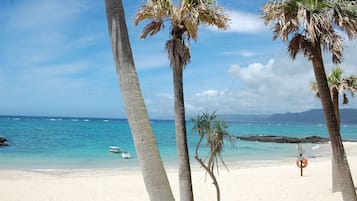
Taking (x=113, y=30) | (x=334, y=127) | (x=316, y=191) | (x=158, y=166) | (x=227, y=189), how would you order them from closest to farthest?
(x=158, y=166) → (x=113, y=30) → (x=334, y=127) → (x=316, y=191) → (x=227, y=189)

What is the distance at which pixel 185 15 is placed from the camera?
Answer: 7930 millimetres

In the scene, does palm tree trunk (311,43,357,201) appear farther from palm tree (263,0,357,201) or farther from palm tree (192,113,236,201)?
palm tree (192,113,236,201)

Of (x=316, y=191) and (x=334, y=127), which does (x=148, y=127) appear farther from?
(x=316, y=191)

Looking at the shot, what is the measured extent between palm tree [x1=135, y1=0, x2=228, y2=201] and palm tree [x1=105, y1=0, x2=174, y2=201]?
388 cm

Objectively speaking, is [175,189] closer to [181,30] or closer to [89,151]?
[181,30]

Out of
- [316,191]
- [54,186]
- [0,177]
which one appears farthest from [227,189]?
[0,177]

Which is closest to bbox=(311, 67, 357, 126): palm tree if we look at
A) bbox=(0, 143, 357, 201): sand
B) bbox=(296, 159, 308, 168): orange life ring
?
bbox=(0, 143, 357, 201): sand

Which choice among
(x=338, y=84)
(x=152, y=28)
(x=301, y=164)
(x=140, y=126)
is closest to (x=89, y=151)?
(x=301, y=164)

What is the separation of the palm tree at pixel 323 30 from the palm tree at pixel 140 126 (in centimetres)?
489

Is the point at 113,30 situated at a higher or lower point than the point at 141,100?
higher

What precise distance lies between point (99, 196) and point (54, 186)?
372 cm

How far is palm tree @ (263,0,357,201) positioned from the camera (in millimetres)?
7824

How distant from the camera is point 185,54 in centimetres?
830

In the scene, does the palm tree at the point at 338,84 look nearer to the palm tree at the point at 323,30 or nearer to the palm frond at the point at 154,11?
the palm tree at the point at 323,30
